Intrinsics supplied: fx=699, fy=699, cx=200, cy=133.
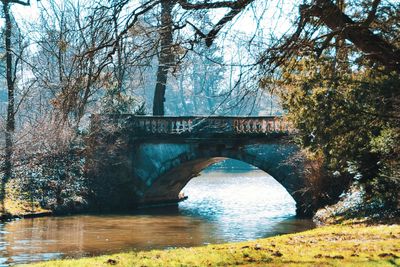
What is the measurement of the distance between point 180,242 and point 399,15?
10.6 m

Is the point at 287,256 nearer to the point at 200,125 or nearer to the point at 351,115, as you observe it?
the point at 351,115

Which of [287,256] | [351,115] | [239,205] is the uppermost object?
[351,115]

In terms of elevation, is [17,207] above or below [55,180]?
below

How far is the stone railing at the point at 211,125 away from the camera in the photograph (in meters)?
28.5

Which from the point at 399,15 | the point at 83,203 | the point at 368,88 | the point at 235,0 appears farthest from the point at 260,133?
the point at 235,0

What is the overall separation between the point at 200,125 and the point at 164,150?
271 cm

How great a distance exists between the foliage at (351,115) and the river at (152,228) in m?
3.58

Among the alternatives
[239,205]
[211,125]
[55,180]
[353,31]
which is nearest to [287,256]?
[353,31]

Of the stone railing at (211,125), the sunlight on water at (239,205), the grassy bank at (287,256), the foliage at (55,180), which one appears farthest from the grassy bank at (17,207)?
the grassy bank at (287,256)

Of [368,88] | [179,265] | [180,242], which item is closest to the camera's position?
[179,265]

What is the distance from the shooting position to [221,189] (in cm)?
4262

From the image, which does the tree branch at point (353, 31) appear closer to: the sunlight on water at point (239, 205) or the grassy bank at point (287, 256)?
the grassy bank at point (287, 256)

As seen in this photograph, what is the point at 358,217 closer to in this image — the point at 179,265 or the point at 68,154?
the point at 179,265

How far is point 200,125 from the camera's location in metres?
30.0
